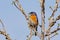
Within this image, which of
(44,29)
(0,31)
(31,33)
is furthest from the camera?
(31,33)

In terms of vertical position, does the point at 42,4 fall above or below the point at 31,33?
above

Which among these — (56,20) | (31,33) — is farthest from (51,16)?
(31,33)

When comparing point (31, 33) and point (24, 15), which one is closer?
point (24, 15)

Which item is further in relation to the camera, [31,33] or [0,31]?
[31,33]

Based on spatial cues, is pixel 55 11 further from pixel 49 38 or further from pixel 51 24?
pixel 49 38

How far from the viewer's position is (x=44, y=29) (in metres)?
3.65

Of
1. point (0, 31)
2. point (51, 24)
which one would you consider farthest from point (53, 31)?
point (0, 31)

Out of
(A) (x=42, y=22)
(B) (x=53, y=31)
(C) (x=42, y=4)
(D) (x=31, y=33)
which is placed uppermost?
(C) (x=42, y=4)

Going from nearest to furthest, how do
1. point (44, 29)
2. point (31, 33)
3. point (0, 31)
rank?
point (44, 29)
point (0, 31)
point (31, 33)

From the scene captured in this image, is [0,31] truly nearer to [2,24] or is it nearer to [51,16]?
[2,24]

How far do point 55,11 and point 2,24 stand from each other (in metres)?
1.14

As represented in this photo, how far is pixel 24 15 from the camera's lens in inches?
155

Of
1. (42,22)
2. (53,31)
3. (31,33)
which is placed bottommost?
(31,33)

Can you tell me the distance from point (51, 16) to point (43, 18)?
0.71 ft
